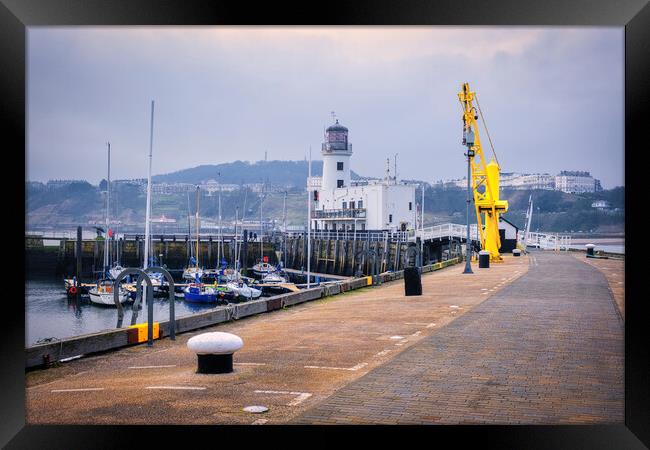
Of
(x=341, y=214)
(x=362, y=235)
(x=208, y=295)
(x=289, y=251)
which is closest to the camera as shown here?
(x=208, y=295)

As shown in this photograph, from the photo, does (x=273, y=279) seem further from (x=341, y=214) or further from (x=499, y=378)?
(x=499, y=378)

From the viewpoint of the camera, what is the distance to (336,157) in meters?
76.8

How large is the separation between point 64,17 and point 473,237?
49.1 m

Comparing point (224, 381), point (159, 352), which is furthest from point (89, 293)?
point (224, 381)

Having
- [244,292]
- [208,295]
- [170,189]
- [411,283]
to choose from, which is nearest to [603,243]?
[244,292]

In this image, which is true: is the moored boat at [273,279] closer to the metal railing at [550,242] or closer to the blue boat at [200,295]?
the blue boat at [200,295]

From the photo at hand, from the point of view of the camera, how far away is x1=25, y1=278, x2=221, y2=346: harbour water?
35.0 m

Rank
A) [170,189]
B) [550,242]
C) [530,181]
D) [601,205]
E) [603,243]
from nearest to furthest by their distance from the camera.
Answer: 1. [601,205]
2. [550,242]
3. [603,243]
4. [530,181]
5. [170,189]

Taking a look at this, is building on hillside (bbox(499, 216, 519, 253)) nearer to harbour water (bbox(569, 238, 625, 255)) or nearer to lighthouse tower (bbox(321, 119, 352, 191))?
harbour water (bbox(569, 238, 625, 255))

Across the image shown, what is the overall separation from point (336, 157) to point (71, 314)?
135 feet

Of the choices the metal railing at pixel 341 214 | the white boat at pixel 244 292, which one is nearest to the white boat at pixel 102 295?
the white boat at pixel 244 292

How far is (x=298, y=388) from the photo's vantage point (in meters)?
7.96

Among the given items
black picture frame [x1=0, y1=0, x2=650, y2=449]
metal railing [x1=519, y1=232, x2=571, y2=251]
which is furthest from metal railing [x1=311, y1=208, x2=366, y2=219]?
black picture frame [x1=0, y1=0, x2=650, y2=449]
